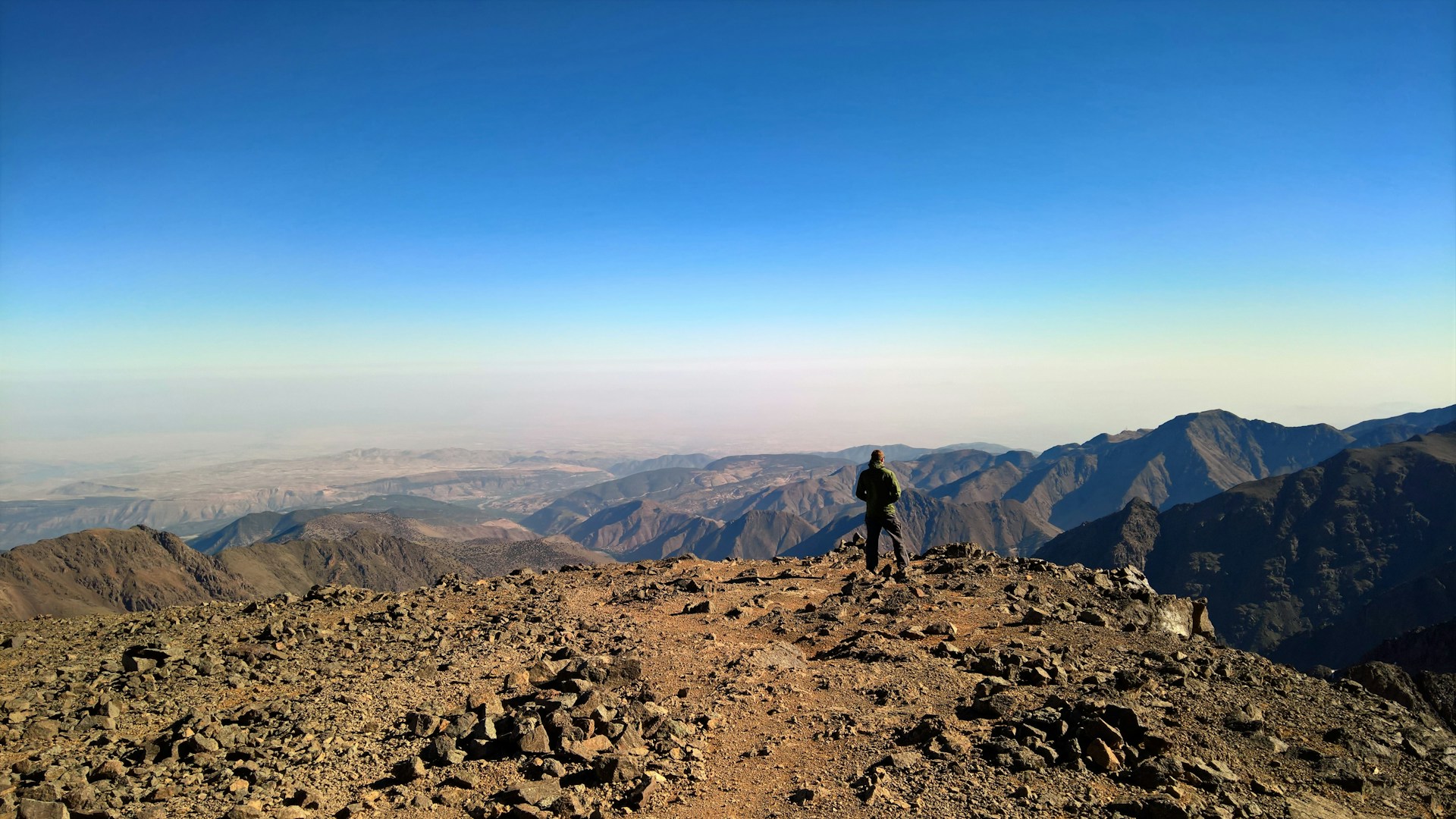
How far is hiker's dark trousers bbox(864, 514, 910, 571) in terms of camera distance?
59.1 ft

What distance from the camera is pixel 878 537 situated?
1817 cm

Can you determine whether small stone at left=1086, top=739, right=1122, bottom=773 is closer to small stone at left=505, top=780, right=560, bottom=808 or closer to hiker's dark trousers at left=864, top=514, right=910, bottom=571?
small stone at left=505, top=780, right=560, bottom=808

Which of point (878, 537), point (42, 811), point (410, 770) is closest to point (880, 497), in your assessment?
point (878, 537)

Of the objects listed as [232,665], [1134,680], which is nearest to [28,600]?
[232,665]

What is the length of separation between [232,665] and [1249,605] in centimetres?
18600

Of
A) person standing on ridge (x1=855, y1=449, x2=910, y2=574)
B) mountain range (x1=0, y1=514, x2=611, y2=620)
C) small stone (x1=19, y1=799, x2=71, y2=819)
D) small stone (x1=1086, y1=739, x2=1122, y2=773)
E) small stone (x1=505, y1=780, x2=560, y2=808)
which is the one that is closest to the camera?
small stone (x1=19, y1=799, x2=71, y2=819)

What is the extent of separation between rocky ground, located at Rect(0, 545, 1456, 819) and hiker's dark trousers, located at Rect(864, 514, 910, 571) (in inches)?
102

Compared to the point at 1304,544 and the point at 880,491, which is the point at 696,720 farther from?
the point at 1304,544

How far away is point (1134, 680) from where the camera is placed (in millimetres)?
10758

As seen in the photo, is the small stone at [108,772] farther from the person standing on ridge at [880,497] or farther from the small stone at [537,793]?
the person standing on ridge at [880,497]

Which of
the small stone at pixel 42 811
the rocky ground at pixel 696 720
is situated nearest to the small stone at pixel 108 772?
Result: the rocky ground at pixel 696 720

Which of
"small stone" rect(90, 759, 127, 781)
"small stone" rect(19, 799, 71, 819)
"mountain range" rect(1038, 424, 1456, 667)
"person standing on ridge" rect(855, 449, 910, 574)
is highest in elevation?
"person standing on ridge" rect(855, 449, 910, 574)

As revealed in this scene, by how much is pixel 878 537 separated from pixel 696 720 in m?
9.19

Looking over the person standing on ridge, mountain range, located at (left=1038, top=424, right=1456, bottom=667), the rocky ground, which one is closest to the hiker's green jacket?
the person standing on ridge
